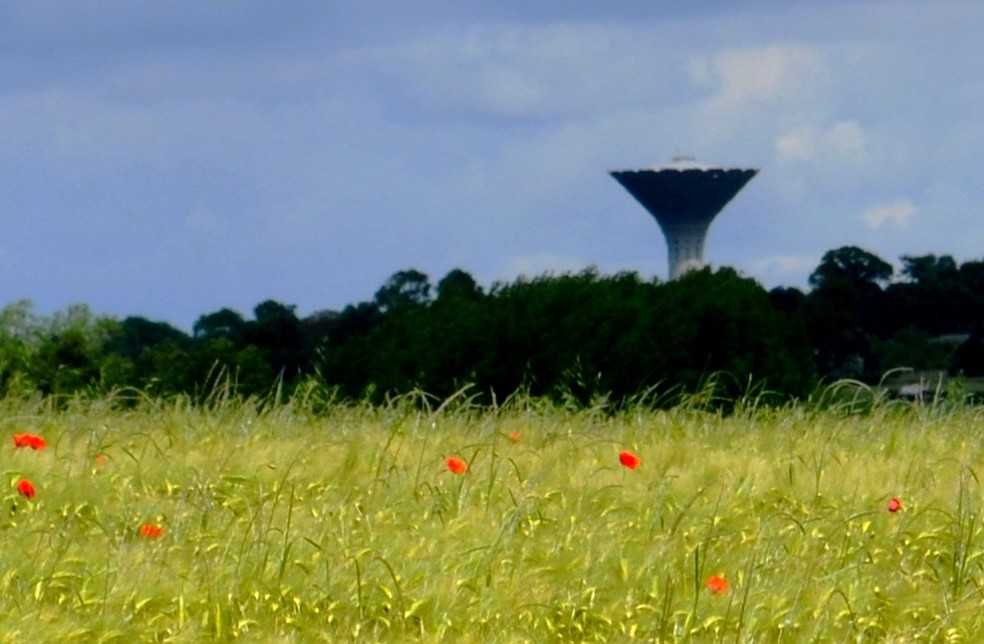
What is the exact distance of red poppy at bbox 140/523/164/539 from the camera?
6179 mm

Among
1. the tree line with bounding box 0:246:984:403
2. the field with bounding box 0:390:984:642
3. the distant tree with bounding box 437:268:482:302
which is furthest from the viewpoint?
the distant tree with bounding box 437:268:482:302

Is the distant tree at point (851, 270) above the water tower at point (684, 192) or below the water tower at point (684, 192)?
below

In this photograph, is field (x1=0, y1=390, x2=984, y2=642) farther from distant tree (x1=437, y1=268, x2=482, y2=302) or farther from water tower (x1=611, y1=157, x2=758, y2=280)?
water tower (x1=611, y1=157, x2=758, y2=280)

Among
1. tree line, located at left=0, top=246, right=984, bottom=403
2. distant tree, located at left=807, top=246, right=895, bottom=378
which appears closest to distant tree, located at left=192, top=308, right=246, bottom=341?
tree line, located at left=0, top=246, right=984, bottom=403

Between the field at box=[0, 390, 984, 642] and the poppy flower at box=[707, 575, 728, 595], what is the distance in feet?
0.06

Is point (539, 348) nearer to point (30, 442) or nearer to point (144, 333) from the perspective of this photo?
point (30, 442)

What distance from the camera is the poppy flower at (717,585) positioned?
610 centimetres

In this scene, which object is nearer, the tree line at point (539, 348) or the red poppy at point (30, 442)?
the red poppy at point (30, 442)

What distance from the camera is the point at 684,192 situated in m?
107

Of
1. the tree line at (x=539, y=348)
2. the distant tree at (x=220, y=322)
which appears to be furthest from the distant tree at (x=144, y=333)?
the tree line at (x=539, y=348)

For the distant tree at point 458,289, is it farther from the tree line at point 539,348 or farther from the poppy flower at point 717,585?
the poppy flower at point 717,585

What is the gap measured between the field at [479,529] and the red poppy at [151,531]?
0.17 feet

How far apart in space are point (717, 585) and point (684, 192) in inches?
4015

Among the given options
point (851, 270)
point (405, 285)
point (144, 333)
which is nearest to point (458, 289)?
point (405, 285)
